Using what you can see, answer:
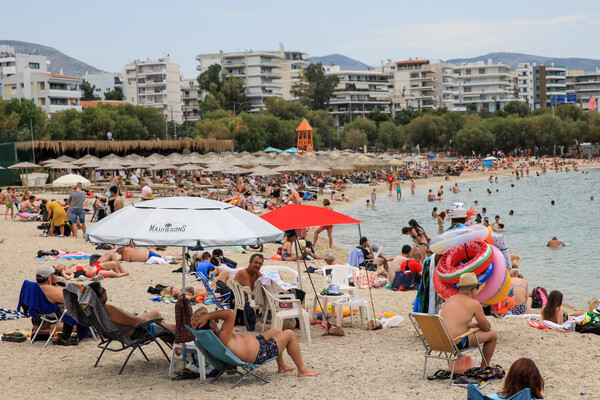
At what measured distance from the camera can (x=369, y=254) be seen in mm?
→ 13891

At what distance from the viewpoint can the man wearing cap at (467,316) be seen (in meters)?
6.03

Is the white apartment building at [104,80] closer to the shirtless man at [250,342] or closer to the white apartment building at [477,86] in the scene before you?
the white apartment building at [477,86]

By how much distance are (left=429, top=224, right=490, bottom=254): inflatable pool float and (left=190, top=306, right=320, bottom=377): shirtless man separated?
1789 millimetres

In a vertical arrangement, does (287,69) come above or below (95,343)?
above

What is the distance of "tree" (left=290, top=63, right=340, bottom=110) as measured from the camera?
9931 centimetres

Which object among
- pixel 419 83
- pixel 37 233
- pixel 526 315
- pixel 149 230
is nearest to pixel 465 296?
pixel 149 230

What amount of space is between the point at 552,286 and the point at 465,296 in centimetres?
987

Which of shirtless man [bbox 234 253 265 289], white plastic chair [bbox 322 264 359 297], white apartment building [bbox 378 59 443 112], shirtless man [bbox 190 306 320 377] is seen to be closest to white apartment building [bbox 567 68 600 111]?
white apartment building [bbox 378 59 443 112]

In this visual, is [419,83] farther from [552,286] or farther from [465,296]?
[465,296]

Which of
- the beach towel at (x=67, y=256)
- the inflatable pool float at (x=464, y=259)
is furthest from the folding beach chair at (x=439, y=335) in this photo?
the beach towel at (x=67, y=256)

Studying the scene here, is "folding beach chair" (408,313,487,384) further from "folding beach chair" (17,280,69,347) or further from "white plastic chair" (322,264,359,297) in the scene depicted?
"white plastic chair" (322,264,359,297)

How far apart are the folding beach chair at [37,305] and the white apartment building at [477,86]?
13850 centimetres

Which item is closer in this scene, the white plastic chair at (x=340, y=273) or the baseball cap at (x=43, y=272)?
the baseball cap at (x=43, y=272)

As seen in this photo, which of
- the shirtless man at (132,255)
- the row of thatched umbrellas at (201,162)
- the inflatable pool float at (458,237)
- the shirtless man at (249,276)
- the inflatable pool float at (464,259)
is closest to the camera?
the inflatable pool float at (464,259)
